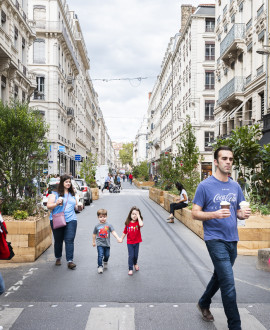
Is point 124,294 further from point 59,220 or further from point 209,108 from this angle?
point 209,108

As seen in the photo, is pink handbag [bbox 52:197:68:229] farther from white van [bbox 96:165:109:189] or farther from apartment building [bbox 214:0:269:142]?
white van [bbox 96:165:109:189]

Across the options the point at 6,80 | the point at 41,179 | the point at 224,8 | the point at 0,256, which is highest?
the point at 224,8

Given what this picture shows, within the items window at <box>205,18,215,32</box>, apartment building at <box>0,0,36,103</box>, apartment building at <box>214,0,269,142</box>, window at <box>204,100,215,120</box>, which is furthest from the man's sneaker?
window at <box>205,18,215,32</box>

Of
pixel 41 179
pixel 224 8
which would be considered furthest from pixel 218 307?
pixel 224 8

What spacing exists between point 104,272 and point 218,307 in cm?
250

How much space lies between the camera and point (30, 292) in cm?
579

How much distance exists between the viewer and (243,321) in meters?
4.64

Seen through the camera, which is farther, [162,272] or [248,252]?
[248,252]

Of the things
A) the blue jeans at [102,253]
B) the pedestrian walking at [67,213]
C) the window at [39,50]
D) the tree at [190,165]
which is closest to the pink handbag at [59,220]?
the pedestrian walking at [67,213]

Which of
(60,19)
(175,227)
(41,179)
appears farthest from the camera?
(60,19)

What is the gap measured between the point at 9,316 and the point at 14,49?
23.9 m

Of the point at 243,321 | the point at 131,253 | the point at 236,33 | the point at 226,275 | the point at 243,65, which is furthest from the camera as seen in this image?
the point at 236,33

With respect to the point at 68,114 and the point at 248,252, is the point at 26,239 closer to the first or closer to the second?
the point at 248,252

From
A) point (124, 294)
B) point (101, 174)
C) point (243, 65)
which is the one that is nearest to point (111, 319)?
point (124, 294)
